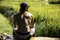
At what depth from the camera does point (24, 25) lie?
6859 mm

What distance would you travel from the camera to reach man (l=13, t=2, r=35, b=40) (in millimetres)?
6672

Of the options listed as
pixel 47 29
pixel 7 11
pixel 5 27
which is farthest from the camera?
pixel 7 11

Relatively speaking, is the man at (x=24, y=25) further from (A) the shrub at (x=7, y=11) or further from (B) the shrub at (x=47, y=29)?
(A) the shrub at (x=7, y=11)

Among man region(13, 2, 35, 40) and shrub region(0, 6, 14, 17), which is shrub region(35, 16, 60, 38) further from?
shrub region(0, 6, 14, 17)

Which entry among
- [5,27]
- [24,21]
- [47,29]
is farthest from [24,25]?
[5,27]

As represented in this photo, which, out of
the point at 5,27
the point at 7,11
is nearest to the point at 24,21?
the point at 5,27

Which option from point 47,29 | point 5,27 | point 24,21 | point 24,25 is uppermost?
point 24,21

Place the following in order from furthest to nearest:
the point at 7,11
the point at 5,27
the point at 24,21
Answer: the point at 7,11 → the point at 5,27 → the point at 24,21

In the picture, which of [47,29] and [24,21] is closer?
[24,21]

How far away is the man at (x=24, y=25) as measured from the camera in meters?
6.67

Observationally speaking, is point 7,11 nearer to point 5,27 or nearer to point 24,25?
point 5,27

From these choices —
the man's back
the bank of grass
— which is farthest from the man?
the bank of grass

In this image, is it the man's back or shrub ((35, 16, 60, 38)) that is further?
shrub ((35, 16, 60, 38))

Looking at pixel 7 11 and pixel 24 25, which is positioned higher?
pixel 24 25
